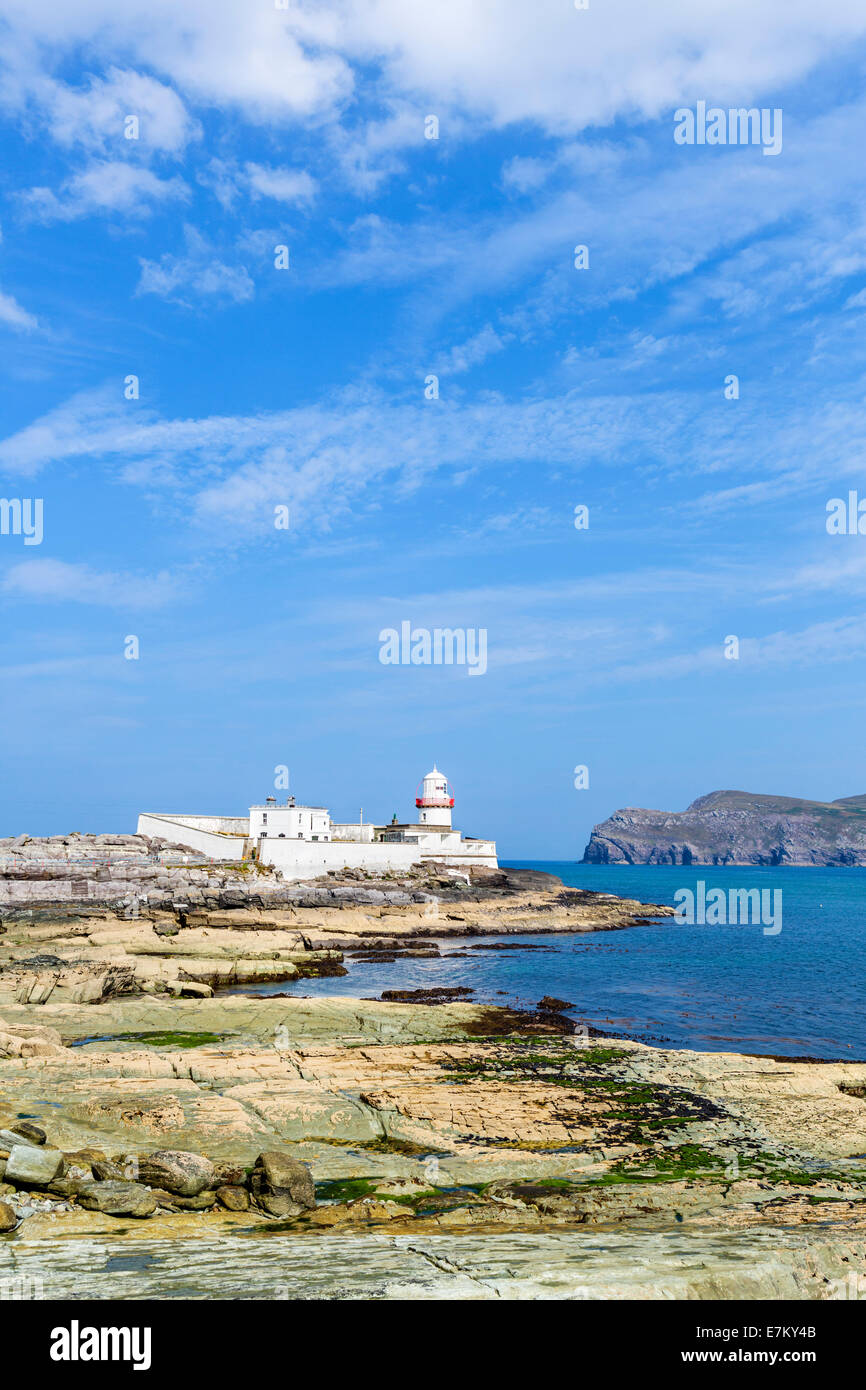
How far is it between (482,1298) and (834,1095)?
1579 cm

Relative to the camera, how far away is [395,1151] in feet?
50.0

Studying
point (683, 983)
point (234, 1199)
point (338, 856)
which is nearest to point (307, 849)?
point (338, 856)

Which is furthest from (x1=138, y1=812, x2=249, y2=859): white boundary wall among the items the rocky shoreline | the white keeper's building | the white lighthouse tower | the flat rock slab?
the flat rock slab

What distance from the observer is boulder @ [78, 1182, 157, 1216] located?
10.5m

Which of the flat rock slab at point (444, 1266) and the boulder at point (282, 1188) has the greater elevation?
the flat rock slab at point (444, 1266)

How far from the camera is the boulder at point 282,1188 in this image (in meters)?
11.4

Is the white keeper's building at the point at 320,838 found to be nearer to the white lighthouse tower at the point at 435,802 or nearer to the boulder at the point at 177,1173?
the white lighthouse tower at the point at 435,802

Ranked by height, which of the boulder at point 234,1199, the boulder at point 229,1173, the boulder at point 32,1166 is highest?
the boulder at point 32,1166

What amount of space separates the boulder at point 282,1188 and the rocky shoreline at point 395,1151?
0.04m

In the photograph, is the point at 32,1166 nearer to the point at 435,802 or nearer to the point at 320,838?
the point at 320,838

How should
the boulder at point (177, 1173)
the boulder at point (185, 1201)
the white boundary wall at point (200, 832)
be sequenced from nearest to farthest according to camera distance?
the boulder at point (185, 1201)
the boulder at point (177, 1173)
the white boundary wall at point (200, 832)

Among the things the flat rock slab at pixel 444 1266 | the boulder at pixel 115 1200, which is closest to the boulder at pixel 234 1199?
the boulder at pixel 115 1200
